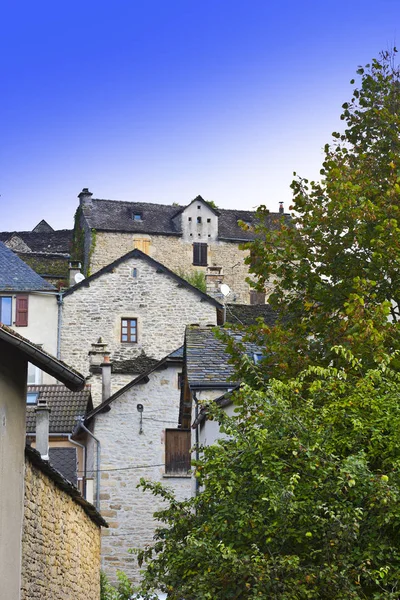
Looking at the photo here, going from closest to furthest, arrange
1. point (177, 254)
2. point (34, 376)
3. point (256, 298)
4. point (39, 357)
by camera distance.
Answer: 1. point (39, 357)
2. point (34, 376)
3. point (256, 298)
4. point (177, 254)

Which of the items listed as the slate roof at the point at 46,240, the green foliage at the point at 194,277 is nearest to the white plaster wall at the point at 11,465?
the green foliage at the point at 194,277

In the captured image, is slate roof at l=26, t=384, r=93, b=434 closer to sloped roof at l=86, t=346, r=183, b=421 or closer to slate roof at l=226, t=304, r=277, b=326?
sloped roof at l=86, t=346, r=183, b=421

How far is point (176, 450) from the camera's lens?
3166 cm

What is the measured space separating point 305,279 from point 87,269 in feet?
153

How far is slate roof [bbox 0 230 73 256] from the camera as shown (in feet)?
222

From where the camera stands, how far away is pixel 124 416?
3161cm

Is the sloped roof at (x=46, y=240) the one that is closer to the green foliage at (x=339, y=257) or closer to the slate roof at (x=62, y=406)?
the slate roof at (x=62, y=406)

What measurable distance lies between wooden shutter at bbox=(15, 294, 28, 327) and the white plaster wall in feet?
110

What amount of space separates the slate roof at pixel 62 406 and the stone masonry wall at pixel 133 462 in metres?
2.06

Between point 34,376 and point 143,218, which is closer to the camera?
point 34,376

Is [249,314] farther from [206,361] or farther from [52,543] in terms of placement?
[52,543]

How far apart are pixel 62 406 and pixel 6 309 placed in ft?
39.0

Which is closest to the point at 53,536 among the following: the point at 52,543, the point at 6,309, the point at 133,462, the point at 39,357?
the point at 52,543

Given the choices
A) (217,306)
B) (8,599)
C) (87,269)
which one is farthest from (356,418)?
(87,269)
